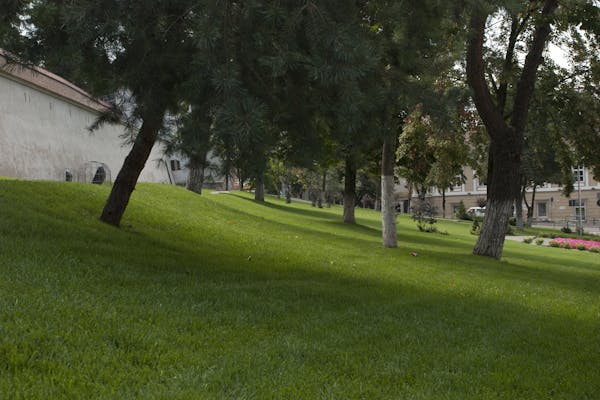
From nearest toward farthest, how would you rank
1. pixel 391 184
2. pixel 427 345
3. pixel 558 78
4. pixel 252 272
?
pixel 427 345 → pixel 252 272 → pixel 391 184 → pixel 558 78

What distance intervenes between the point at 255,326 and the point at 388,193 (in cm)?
1161

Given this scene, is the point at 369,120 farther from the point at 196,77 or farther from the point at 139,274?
the point at 139,274

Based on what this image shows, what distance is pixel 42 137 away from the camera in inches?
1045

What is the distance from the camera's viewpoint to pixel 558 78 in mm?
18984

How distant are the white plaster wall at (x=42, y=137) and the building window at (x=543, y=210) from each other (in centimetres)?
5845

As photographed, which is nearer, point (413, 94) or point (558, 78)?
point (413, 94)

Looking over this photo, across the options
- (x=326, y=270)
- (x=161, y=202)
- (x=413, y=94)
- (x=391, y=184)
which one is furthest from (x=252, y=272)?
(x=161, y=202)

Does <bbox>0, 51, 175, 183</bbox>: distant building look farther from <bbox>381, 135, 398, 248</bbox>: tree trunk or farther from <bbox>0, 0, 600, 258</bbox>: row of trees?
<bbox>0, 0, 600, 258</bbox>: row of trees

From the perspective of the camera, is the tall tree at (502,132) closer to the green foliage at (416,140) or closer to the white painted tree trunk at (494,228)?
the white painted tree trunk at (494,228)

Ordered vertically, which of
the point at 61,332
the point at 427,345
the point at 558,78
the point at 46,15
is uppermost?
the point at 558,78

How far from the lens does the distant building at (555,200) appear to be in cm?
6606

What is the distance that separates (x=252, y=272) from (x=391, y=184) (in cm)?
828

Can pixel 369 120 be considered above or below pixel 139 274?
above

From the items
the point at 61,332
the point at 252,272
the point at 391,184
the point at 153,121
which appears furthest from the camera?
the point at 391,184
